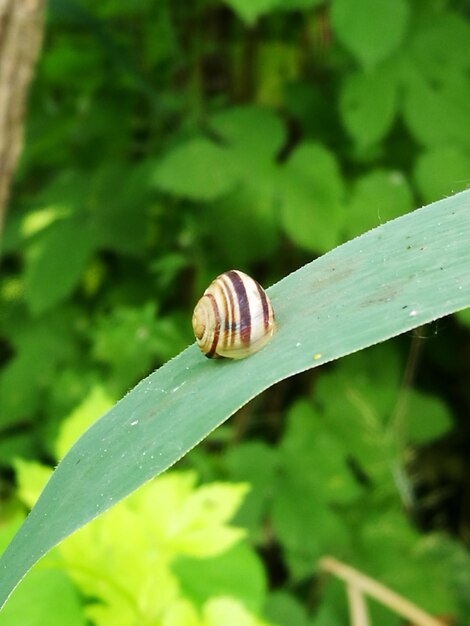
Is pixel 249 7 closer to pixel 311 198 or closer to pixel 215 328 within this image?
pixel 311 198

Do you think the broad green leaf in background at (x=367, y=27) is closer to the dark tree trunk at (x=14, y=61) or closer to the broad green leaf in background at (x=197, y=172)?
the broad green leaf in background at (x=197, y=172)

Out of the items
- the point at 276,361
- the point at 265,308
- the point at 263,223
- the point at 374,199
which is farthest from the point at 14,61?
the point at 276,361

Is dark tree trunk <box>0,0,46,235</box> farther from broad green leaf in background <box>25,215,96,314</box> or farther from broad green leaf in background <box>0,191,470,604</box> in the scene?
broad green leaf in background <box>0,191,470,604</box>

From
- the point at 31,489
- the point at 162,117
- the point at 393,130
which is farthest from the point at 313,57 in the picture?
the point at 31,489

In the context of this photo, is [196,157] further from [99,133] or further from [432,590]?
[432,590]

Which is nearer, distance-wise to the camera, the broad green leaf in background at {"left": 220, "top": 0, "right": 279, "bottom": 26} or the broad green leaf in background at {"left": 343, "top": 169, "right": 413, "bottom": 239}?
the broad green leaf in background at {"left": 220, "top": 0, "right": 279, "bottom": 26}

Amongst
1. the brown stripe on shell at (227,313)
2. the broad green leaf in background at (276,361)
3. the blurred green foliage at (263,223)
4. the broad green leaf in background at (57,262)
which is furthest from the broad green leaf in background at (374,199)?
the broad green leaf in background at (276,361)

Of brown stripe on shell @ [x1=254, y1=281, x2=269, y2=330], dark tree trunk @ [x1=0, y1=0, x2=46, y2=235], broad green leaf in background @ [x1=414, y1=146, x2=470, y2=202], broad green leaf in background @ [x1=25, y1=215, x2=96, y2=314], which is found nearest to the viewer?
brown stripe on shell @ [x1=254, y1=281, x2=269, y2=330]

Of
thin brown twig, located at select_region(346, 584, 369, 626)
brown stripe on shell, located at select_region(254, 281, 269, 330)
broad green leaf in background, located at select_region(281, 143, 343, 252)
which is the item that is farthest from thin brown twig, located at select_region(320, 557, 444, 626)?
brown stripe on shell, located at select_region(254, 281, 269, 330)
